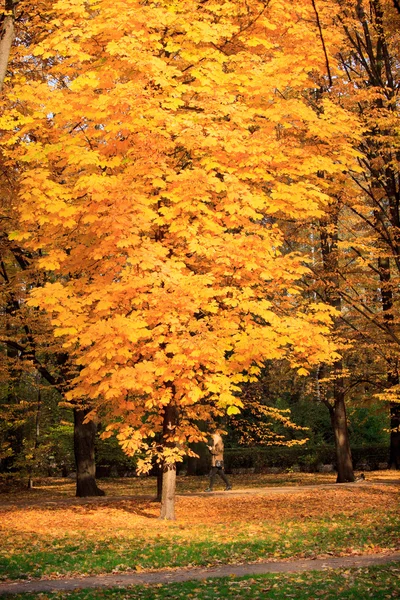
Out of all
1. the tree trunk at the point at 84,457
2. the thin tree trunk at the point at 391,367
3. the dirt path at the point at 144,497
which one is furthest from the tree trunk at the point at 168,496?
the tree trunk at the point at 84,457

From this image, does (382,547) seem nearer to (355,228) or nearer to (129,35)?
(129,35)

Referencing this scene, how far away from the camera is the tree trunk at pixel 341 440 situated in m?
22.0

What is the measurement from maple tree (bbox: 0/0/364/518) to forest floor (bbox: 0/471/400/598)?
1775 millimetres

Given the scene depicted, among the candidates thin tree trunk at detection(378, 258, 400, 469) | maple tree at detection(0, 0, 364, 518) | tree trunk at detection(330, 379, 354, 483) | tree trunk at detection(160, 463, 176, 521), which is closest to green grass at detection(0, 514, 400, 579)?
tree trunk at detection(160, 463, 176, 521)

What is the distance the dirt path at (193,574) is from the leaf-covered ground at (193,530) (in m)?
0.42

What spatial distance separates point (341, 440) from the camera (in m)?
22.0

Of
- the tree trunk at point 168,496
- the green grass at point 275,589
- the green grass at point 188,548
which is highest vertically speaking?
the tree trunk at point 168,496

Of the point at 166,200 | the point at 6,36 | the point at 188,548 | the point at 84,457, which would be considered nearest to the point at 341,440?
the point at 84,457

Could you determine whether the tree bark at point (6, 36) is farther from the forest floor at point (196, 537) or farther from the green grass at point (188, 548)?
the green grass at point (188, 548)

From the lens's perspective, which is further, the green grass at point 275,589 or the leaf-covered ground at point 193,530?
the leaf-covered ground at point 193,530

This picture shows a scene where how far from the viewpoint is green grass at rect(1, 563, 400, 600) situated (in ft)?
23.9

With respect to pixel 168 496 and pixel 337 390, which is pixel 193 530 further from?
pixel 337 390

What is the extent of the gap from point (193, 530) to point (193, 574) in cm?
392

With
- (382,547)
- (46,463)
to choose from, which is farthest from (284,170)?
(46,463)
